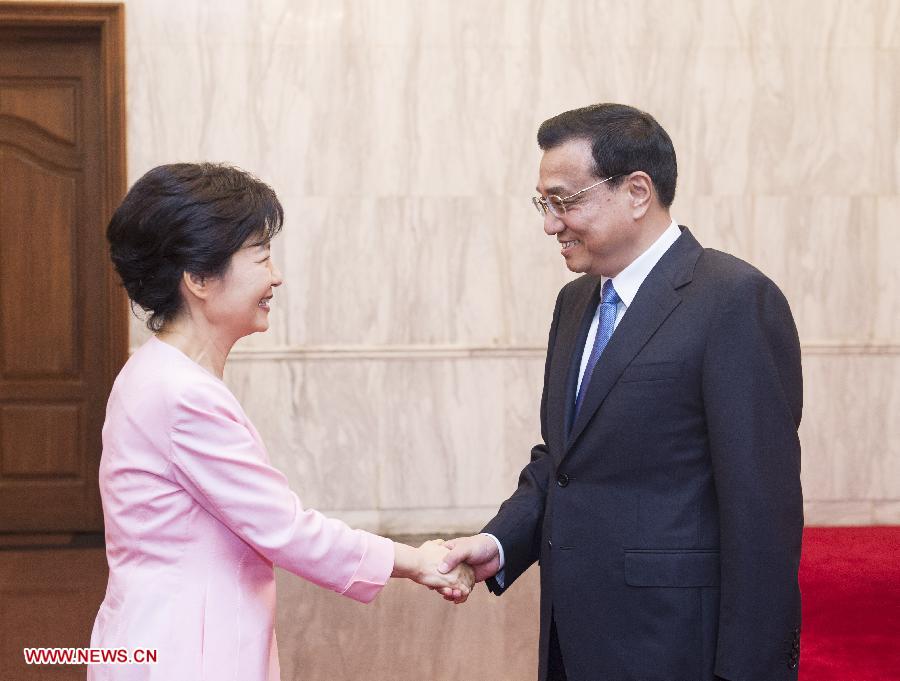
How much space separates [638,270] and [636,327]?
21 centimetres

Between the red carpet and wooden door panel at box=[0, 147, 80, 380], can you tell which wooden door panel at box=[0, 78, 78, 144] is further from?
the red carpet

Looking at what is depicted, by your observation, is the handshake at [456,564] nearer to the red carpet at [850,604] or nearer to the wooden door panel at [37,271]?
the red carpet at [850,604]

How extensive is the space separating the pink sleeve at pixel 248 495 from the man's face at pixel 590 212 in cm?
88

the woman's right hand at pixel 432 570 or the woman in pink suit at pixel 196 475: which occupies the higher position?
the woman in pink suit at pixel 196 475

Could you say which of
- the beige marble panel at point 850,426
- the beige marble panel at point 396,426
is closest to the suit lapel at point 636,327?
the beige marble panel at point 396,426

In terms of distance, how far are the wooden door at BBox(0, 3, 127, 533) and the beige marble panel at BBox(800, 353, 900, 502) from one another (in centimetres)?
456

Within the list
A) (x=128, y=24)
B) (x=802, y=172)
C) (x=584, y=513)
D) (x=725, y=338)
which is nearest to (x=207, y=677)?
(x=584, y=513)

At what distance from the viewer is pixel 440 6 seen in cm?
669

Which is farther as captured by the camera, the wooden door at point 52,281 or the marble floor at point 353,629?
the wooden door at point 52,281

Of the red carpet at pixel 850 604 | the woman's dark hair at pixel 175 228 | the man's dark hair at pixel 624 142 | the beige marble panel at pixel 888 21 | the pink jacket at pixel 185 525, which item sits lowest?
the red carpet at pixel 850 604

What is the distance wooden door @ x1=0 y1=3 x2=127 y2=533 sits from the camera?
6902mm

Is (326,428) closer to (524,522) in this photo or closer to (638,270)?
(524,522)

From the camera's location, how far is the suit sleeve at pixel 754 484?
2229 millimetres

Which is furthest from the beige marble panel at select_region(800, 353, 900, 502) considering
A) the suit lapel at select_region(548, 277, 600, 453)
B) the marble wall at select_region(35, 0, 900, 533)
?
the suit lapel at select_region(548, 277, 600, 453)
